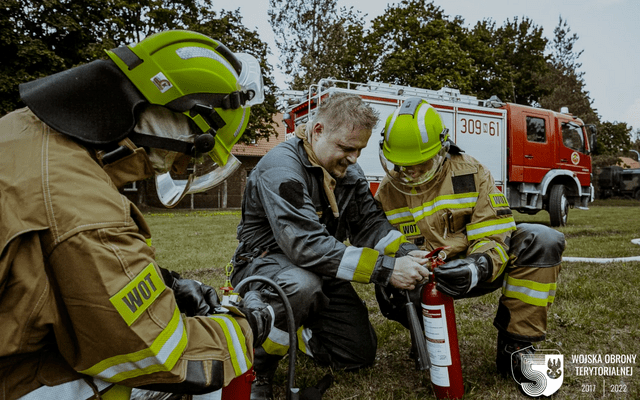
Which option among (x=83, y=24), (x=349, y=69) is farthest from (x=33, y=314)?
(x=349, y=69)

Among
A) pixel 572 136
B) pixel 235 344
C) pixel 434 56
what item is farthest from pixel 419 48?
pixel 235 344

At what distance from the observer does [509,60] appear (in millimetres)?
32812

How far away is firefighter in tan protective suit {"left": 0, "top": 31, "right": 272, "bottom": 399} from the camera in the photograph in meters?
1.24

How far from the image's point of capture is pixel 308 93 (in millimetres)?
10805

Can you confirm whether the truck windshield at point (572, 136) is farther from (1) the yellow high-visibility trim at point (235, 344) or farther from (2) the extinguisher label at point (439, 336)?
(1) the yellow high-visibility trim at point (235, 344)

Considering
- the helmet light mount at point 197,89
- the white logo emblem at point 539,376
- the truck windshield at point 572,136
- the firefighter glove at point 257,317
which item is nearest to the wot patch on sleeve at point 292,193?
the helmet light mount at point 197,89

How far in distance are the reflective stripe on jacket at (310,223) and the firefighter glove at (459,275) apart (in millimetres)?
286

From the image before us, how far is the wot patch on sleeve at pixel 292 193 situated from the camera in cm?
267

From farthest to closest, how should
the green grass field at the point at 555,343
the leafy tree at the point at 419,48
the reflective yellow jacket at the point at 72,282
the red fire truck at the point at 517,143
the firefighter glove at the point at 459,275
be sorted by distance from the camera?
the leafy tree at the point at 419,48 < the red fire truck at the point at 517,143 < the green grass field at the point at 555,343 < the firefighter glove at the point at 459,275 < the reflective yellow jacket at the point at 72,282

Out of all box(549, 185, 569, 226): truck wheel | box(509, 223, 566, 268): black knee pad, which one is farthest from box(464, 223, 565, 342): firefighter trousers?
box(549, 185, 569, 226): truck wheel

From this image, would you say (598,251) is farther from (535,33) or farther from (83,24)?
(535,33)

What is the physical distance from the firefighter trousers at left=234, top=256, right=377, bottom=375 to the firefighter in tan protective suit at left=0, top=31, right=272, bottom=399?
0.84 metres

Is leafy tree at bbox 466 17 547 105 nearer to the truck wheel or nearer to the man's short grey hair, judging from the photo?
the truck wheel

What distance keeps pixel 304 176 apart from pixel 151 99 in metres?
1.44
